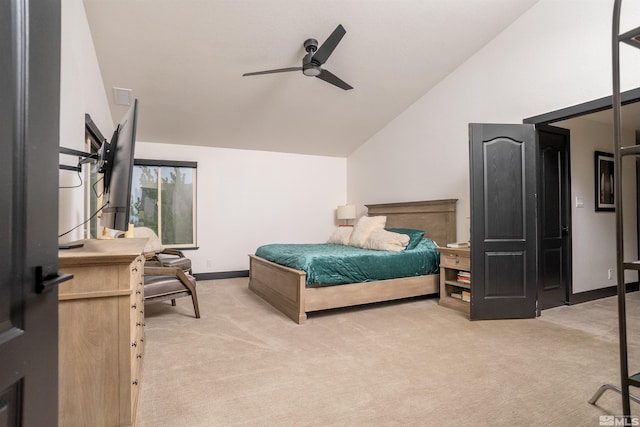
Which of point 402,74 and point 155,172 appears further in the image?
point 155,172

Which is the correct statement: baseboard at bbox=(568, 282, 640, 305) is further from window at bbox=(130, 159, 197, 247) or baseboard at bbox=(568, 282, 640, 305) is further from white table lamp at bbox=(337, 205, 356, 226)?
window at bbox=(130, 159, 197, 247)

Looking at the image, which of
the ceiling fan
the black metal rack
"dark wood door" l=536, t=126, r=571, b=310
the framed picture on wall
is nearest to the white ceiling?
the ceiling fan

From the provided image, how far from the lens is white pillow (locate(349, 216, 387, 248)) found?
4585mm

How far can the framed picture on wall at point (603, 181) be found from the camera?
429cm

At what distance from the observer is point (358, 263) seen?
12.0 ft

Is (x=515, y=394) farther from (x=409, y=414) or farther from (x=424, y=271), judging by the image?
(x=424, y=271)

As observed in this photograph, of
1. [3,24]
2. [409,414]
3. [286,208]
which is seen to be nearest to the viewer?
[3,24]

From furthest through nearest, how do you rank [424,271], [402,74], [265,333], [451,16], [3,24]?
[402,74], [424,271], [451,16], [265,333], [3,24]

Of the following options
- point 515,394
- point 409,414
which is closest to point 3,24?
point 409,414

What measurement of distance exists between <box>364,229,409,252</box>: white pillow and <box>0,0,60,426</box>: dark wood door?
12.0 ft

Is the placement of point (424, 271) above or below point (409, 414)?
above

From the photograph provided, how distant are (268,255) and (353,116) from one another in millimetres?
2707

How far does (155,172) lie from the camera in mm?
5449

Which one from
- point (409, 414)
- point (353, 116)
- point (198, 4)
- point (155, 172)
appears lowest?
point (409, 414)
